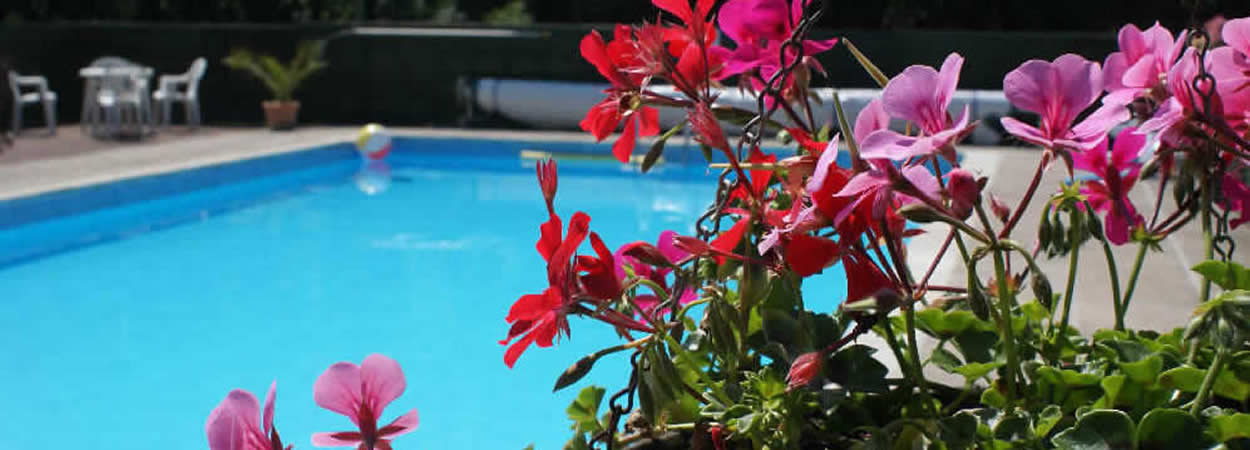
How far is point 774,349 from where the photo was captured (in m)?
0.73

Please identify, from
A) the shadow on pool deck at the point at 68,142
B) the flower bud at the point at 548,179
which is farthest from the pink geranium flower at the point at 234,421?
the shadow on pool deck at the point at 68,142

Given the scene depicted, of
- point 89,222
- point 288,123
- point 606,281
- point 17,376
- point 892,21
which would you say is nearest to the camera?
point 606,281

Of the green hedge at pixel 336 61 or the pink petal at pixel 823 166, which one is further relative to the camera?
the green hedge at pixel 336 61

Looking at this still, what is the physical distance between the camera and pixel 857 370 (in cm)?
71

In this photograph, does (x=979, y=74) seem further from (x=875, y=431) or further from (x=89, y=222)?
(x=875, y=431)

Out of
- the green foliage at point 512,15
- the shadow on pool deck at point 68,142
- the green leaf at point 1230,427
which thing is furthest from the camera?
the green foliage at point 512,15

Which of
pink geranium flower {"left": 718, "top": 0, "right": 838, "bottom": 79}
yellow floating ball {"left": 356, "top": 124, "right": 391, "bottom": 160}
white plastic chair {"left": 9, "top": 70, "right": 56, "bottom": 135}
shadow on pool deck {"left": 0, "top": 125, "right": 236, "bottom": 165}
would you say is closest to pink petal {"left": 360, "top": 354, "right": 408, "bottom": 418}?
pink geranium flower {"left": 718, "top": 0, "right": 838, "bottom": 79}

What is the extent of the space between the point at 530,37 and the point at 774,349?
11226mm

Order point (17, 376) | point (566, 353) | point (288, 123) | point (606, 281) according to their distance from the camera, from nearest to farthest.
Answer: point (606, 281) → point (17, 376) → point (566, 353) → point (288, 123)

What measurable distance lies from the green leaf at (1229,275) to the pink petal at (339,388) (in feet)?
1.87

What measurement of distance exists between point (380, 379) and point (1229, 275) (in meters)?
0.60

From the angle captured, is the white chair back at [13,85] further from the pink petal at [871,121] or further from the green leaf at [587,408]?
the pink petal at [871,121]

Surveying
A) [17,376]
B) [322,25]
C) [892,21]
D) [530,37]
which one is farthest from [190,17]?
A: [17,376]

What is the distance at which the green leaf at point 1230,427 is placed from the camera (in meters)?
0.64
